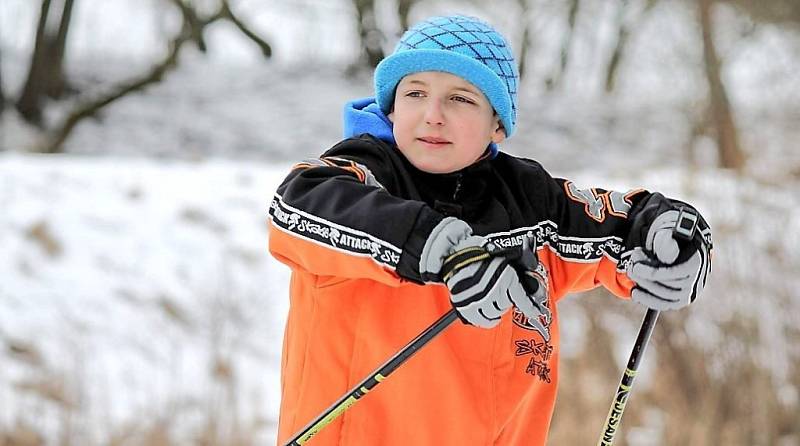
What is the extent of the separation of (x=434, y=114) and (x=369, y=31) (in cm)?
759

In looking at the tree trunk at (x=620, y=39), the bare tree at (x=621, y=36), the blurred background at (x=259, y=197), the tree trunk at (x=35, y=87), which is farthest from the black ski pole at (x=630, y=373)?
the tree trunk at (x=620, y=39)

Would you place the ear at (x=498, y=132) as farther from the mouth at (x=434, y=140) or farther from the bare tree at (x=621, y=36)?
the bare tree at (x=621, y=36)

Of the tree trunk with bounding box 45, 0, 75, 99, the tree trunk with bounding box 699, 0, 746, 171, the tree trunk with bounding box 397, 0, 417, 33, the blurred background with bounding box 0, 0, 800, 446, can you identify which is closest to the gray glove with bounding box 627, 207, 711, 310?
the blurred background with bounding box 0, 0, 800, 446

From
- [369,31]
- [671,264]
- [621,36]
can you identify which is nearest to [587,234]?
[671,264]

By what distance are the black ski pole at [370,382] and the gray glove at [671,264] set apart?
0.28m

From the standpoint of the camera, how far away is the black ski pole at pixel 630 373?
1.44 metres

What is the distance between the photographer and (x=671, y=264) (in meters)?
1.34

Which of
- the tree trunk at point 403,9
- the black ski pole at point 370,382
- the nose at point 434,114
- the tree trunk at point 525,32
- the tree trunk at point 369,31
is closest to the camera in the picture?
the black ski pole at point 370,382

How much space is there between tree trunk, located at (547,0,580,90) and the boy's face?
791cm

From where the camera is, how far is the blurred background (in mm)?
3637

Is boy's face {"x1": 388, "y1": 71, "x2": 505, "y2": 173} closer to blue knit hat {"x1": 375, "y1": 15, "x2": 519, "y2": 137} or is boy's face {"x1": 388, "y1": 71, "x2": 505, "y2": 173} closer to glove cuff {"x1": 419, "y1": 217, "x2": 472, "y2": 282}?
blue knit hat {"x1": 375, "y1": 15, "x2": 519, "y2": 137}

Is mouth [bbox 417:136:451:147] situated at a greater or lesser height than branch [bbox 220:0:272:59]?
greater

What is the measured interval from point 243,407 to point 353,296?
2.59m

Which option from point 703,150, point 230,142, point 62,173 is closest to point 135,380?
point 62,173
